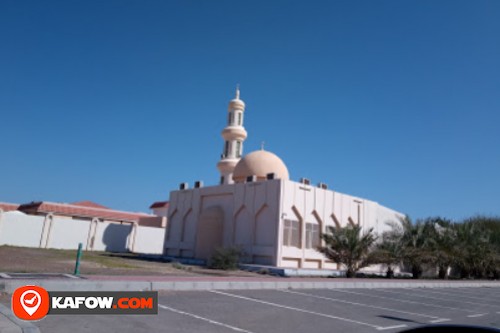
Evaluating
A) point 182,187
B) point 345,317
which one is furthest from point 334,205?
point 345,317

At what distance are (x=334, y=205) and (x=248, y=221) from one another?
19.2ft

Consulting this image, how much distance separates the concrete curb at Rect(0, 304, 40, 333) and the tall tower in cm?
2824

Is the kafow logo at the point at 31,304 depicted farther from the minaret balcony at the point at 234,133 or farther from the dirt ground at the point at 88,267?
the minaret balcony at the point at 234,133

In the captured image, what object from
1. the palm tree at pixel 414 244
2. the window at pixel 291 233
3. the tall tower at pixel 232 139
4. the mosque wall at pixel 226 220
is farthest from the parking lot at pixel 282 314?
the tall tower at pixel 232 139

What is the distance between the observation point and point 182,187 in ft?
108

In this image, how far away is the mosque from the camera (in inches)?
982

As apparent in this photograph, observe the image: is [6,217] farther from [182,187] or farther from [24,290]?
[24,290]

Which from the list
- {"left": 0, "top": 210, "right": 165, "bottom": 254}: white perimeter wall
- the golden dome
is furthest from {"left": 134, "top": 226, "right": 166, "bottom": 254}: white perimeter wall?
the golden dome

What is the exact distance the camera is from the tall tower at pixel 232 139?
114ft

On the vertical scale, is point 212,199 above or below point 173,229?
above

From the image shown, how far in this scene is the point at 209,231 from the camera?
28.5m

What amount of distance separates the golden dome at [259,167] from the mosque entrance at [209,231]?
10.6 ft

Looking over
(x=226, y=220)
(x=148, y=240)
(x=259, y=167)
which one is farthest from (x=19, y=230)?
(x=259, y=167)

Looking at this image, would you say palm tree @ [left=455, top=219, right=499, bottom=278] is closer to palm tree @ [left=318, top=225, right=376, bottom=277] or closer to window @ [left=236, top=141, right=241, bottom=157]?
palm tree @ [left=318, top=225, right=376, bottom=277]
